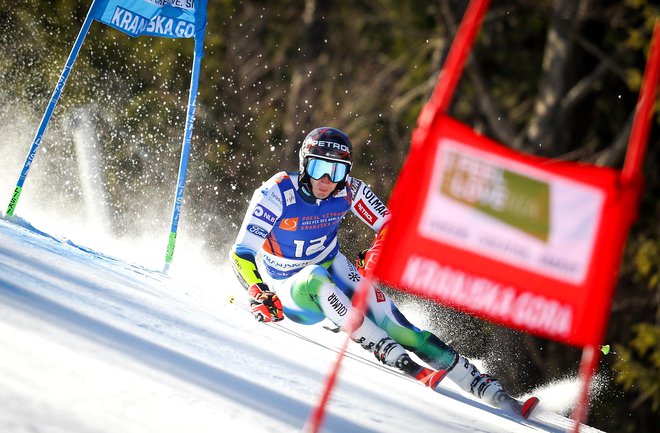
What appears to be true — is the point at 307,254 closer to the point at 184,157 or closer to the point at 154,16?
the point at 184,157

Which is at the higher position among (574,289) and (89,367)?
(574,289)

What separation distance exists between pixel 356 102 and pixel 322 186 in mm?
15755

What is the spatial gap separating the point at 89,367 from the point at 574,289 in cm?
175

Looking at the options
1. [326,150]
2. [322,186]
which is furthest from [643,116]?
[322,186]

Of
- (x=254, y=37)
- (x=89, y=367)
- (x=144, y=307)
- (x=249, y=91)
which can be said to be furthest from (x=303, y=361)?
(x=254, y=37)

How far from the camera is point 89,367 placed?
3.09 metres

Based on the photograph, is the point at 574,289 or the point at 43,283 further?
the point at 43,283

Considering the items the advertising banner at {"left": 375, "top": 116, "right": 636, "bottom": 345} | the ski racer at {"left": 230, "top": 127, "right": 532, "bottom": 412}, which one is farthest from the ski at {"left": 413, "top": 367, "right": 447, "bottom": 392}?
the advertising banner at {"left": 375, "top": 116, "right": 636, "bottom": 345}

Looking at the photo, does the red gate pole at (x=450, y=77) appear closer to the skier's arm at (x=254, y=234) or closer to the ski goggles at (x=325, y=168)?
the skier's arm at (x=254, y=234)

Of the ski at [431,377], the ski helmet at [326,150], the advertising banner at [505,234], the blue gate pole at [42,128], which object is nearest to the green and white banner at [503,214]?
the advertising banner at [505,234]

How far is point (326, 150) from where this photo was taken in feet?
19.0

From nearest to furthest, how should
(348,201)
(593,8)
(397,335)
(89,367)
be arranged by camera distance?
(89,367) → (397,335) → (348,201) → (593,8)

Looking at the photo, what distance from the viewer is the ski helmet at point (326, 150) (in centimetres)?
580

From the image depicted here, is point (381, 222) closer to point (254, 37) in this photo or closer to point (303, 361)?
point (303, 361)
